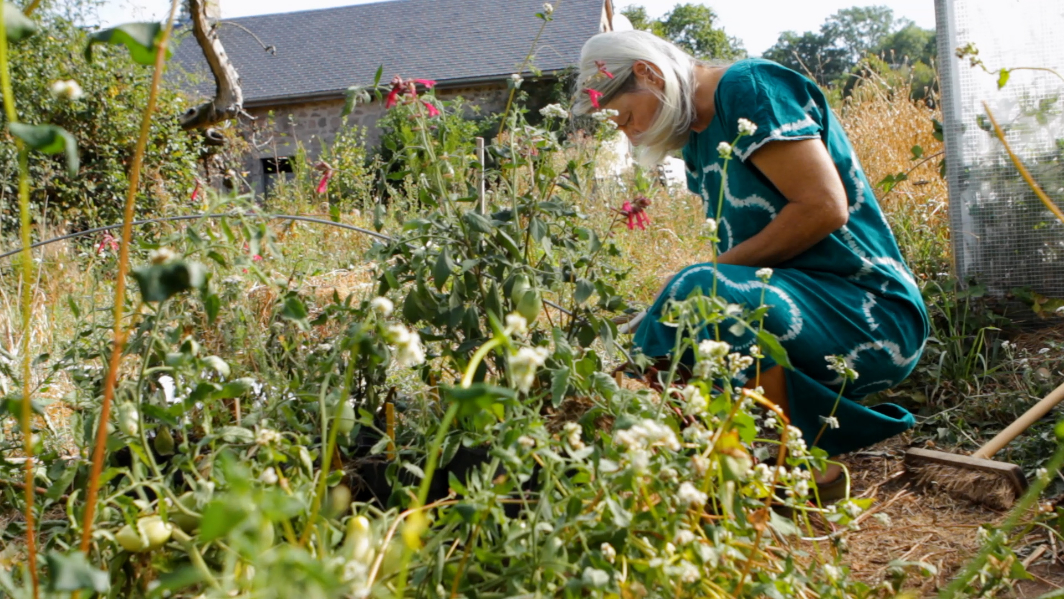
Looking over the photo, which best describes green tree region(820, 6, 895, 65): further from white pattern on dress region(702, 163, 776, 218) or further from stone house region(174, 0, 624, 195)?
white pattern on dress region(702, 163, 776, 218)

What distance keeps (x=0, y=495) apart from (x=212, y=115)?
661 cm

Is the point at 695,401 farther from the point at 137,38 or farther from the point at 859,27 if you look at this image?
the point at 859,27

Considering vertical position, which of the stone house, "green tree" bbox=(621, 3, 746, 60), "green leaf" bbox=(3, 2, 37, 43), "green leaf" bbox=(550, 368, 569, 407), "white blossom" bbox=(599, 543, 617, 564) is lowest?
"white blossom" bbox=(599, 543, 617, 564)

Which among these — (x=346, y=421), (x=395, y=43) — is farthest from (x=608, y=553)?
(x=395, y=43)

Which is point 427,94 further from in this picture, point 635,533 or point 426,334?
point 635,533

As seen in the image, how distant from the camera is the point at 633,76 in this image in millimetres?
2135

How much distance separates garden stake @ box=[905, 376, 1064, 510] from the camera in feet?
6.63

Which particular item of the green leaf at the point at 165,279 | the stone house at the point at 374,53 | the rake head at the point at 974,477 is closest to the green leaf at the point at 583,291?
the green leaf at the point at 165,279

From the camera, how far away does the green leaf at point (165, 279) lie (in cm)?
72

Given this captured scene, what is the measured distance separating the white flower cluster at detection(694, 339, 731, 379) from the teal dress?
0.74 metres

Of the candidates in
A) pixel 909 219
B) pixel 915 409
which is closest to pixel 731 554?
pixel 915 409

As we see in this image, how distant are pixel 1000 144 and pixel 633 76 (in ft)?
5.73

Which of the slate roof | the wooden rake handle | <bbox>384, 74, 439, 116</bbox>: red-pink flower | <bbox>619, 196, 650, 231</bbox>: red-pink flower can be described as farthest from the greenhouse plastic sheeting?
the slate roof

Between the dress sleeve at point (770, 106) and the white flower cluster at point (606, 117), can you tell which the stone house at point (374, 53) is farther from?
the white flower cluster at point (606, 117)
